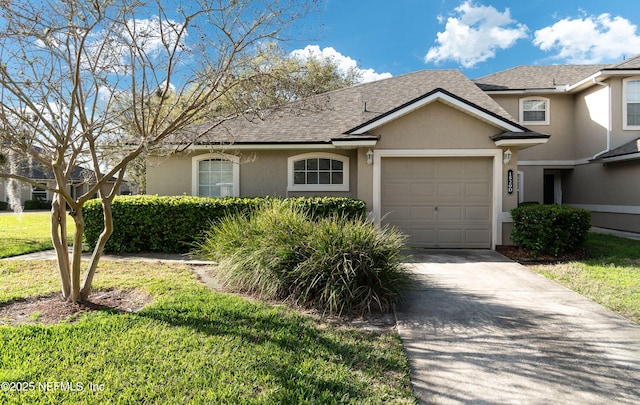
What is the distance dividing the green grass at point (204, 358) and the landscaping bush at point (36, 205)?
106 ft

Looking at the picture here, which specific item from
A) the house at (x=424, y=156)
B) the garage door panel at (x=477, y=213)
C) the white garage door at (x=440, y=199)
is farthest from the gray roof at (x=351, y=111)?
the garage door panel at (x=477, y=213)

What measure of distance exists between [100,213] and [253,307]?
6261mm

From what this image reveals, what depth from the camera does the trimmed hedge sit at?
852 centimetres

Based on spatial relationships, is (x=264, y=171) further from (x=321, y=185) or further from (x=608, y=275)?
(x=608, y=275)

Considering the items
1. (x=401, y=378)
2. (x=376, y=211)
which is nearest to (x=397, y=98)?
(x=376, y=211)

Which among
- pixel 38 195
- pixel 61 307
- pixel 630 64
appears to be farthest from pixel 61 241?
pixel 38 195

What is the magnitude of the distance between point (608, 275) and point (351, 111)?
8385mm

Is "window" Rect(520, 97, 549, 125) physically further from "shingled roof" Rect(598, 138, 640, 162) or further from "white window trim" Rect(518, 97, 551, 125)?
"shingled roof" Rect(598, 138, 640, 162)

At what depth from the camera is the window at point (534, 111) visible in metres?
14.5

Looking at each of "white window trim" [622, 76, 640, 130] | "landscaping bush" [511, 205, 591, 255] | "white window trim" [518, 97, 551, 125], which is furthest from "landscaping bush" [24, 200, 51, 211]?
"white window trim" [622, 76, 640, 130]

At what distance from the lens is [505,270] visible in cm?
711

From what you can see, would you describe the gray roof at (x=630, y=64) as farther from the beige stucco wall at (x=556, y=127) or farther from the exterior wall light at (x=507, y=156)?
the exterior wall light at (x=507, y=156)

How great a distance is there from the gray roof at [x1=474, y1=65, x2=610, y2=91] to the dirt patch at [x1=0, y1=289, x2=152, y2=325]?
15.2 meters

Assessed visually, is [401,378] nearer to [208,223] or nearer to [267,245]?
[267,245]
